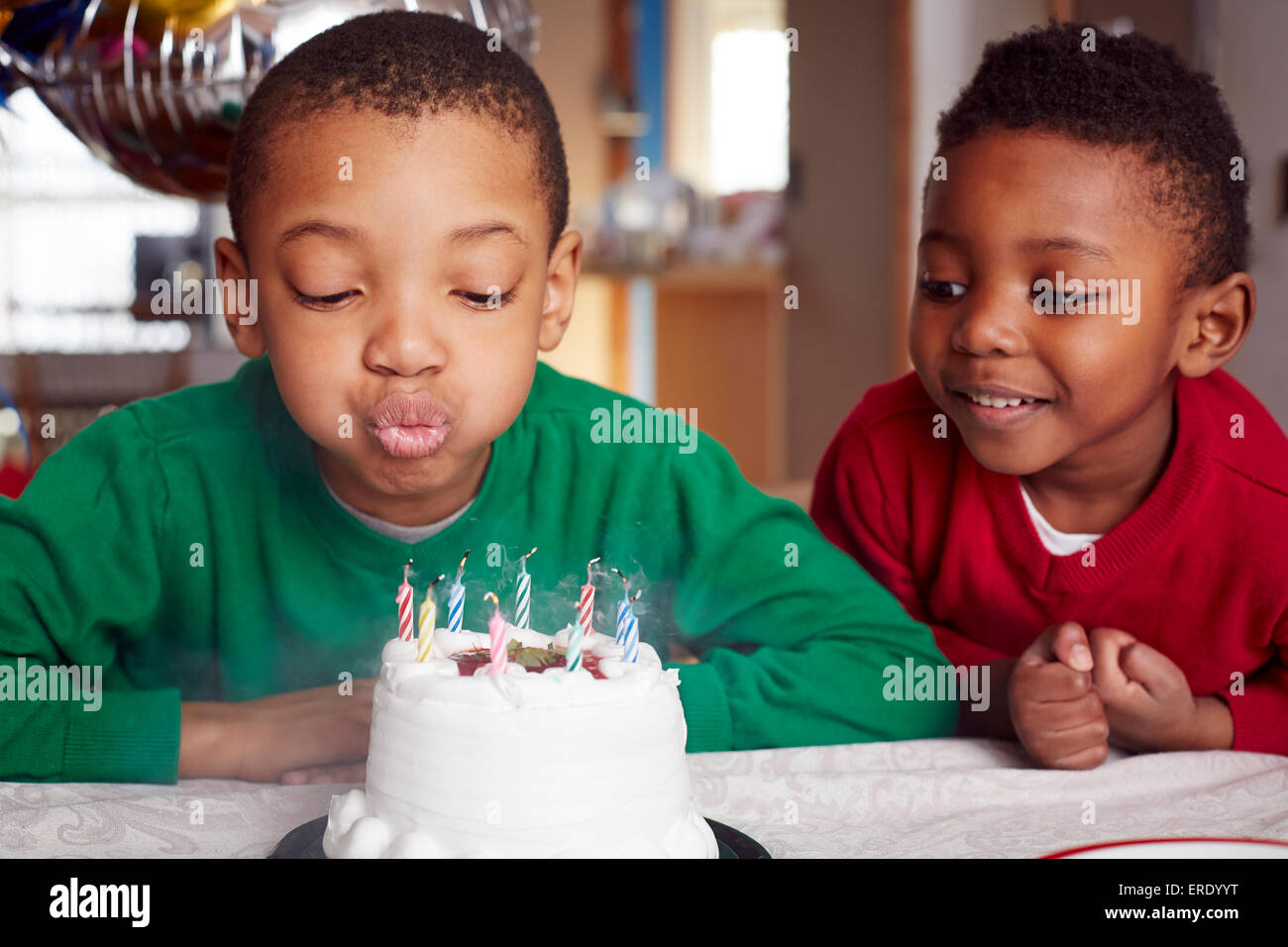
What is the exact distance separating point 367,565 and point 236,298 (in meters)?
0.21

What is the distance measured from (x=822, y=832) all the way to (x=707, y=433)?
38cm

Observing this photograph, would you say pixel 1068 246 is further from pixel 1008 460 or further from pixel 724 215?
pixel 724 215

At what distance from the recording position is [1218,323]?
90cm

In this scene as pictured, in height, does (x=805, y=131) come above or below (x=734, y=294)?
above

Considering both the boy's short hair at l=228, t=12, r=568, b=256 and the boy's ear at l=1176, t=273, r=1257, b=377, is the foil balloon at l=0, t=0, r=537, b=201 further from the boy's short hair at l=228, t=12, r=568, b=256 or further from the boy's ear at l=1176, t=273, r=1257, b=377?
the boy's ear at l=1176, t=273, r=1257, b=377

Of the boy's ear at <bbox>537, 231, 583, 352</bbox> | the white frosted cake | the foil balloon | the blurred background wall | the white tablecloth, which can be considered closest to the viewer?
the white frosted cake

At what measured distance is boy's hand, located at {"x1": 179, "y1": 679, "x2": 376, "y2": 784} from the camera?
752mm

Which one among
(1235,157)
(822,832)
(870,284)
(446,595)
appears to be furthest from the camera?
(870,284)

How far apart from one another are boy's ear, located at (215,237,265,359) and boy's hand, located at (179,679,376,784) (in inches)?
9.5

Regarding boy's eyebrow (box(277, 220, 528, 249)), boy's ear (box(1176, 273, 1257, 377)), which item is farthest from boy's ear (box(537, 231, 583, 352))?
boy's ear (box(1176, 273, 1257, 377))

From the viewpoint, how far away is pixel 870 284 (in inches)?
70.7

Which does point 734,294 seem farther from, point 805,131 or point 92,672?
point 92,672

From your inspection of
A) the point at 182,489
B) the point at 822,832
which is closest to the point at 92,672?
the point at 182,489

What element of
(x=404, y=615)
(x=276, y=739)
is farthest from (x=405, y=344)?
(x=276, y=739)
